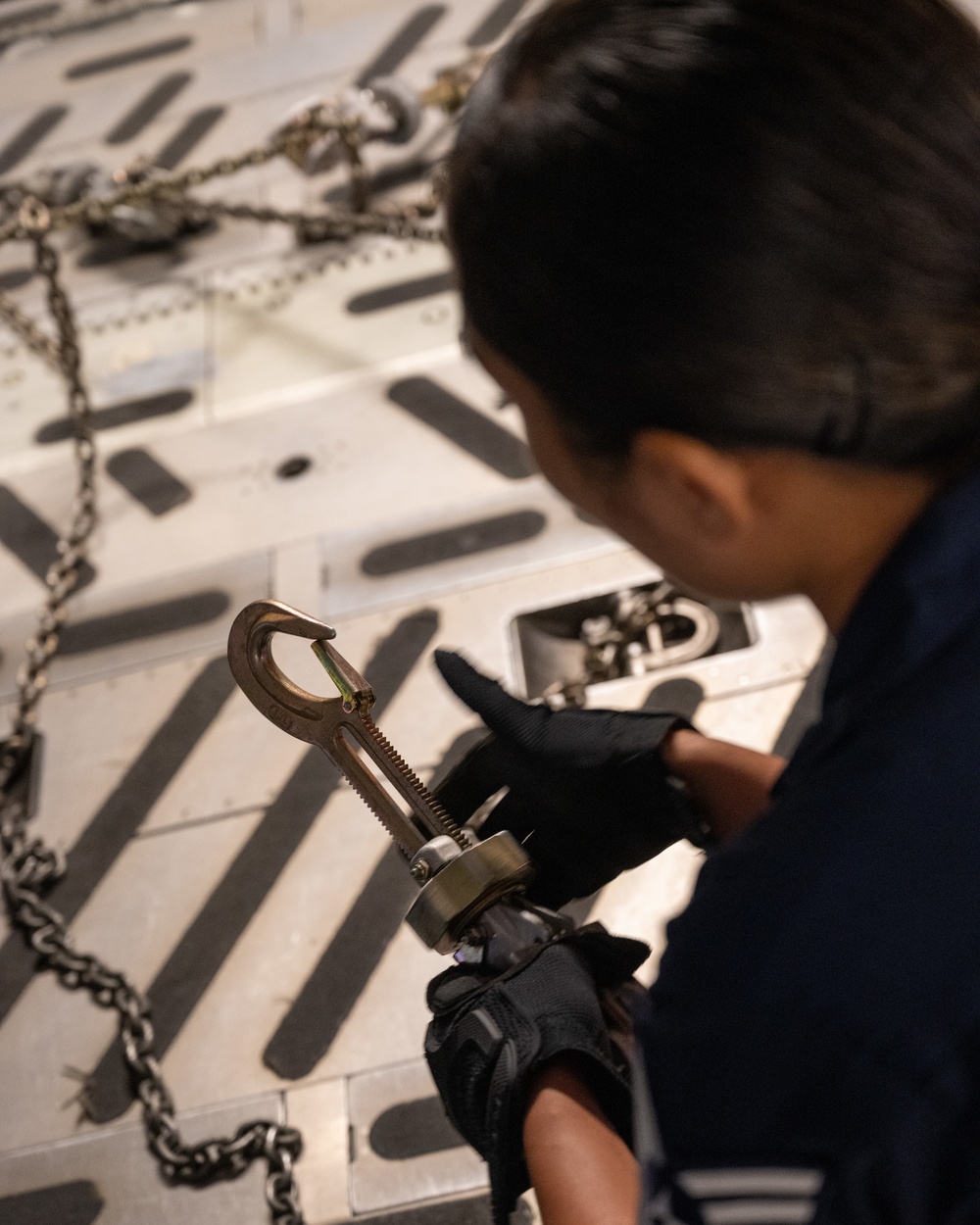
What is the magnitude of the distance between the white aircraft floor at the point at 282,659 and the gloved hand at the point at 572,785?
0.36m

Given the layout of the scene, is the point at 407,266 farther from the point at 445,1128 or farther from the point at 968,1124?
the point at 968,1124

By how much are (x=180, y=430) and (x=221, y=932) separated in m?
1.12

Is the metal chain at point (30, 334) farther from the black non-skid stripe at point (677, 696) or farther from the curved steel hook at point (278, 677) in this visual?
the curved steel hook at point (278, 677)

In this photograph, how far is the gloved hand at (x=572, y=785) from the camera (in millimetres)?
1083

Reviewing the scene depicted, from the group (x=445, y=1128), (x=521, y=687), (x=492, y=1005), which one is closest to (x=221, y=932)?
(x=445, y=1128)

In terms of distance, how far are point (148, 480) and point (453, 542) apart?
638mm

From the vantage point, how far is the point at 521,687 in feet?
5.92

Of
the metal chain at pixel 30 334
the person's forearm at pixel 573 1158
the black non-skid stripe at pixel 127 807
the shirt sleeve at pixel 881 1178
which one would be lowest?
the black non-skid stripe at pixel 127 807

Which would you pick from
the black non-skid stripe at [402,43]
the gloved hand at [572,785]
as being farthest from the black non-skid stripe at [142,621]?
the black non-skid stripe at [402,43]

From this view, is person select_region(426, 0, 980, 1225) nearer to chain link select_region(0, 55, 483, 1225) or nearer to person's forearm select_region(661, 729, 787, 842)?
person's forearm select_region(661, 729, 787, 842)

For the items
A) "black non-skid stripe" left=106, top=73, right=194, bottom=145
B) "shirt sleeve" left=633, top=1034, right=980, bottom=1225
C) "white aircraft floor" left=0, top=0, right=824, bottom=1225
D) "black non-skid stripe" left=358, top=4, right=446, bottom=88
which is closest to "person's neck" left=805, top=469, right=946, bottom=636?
"shirt sleeve" left=633, top=1034, right=980, bottom=1225

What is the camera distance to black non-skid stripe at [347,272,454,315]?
8.44ft

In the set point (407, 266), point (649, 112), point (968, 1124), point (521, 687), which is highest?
point (649, 112)

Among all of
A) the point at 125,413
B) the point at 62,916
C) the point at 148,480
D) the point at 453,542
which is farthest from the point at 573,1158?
the point at 125,413
